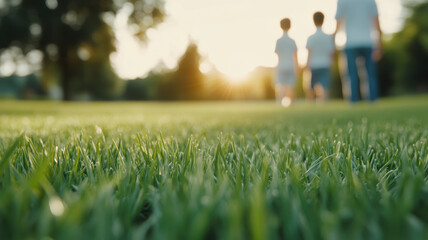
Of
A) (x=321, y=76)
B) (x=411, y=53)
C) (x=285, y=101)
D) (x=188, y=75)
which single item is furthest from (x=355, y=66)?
(x=188, y=75)

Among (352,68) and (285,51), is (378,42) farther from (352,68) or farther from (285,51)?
(285,51)

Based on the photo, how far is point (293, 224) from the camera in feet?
1.93

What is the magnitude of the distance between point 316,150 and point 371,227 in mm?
795

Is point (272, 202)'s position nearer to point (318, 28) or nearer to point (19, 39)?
point (318, 28)

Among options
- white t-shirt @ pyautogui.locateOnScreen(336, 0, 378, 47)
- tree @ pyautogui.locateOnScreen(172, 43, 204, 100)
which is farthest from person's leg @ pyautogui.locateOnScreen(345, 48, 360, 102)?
tree @ pyautogui.locateOnScreen(172, 43, 204, 100)

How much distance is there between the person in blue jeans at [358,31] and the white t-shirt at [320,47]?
191 centimetres

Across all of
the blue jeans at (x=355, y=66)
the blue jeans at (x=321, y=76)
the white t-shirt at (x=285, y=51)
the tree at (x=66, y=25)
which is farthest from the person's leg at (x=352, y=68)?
the tree at (x=66, y=25)

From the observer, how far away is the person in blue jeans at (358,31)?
24.2ft

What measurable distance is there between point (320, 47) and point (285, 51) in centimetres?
133

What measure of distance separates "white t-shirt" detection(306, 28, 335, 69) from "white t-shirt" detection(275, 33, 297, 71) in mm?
862

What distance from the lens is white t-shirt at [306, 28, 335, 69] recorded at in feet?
31.7

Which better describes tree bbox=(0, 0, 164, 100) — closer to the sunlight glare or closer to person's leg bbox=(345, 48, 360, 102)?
the sunlight glare

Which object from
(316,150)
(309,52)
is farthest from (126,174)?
(309,52)

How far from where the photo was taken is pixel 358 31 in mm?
7367
